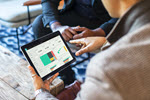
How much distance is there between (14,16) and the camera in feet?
6.32

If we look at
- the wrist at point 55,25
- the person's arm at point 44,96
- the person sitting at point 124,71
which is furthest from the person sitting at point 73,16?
the person sitting at point 124,71

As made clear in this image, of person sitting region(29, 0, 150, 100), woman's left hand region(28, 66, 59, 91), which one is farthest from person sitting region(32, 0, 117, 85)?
person sitting region(29, 0, 150, 100)

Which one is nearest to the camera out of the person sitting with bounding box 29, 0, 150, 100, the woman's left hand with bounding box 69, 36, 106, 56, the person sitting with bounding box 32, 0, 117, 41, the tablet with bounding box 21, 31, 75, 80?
the person sitting with bounding box 29, 0, 150, 100

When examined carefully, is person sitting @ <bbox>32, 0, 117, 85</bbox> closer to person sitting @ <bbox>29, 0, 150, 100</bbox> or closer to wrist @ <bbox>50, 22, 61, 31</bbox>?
wrist @ <bbox>50, 22, 61, 31</bbox>

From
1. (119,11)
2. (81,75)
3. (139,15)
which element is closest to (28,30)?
(81,75)

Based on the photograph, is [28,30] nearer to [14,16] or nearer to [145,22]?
[14,16]

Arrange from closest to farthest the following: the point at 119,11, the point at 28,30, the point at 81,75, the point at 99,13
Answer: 1. the point at 119,11
2. the point at 99,13
3. the point at 81,75
4. the point at 28,30

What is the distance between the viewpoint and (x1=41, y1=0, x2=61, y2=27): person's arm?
158 cm

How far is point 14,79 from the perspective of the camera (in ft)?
3.24

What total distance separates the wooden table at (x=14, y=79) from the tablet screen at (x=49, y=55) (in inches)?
3.4

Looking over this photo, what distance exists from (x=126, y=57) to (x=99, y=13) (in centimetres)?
116

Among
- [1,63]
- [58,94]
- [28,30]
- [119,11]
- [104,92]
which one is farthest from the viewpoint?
[28,30]

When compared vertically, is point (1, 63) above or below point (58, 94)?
above

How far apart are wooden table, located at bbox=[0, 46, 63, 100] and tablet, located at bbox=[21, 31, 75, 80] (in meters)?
0.08
